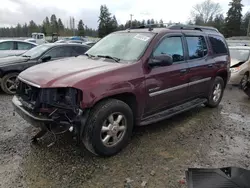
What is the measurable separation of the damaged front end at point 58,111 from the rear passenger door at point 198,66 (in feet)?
8.05

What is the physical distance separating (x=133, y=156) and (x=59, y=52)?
16.4 ft

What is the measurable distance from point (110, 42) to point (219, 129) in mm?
2768

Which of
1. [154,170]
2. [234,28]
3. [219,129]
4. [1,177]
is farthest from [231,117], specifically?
[234,28]

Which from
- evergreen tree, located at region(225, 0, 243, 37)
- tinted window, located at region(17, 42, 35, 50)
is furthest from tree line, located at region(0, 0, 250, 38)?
tinted window, located at region(17, 42, 35, 50)

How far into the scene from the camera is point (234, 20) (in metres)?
51.2

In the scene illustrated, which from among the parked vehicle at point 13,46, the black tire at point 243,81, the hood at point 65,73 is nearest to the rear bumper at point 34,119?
the hood at point 65,73

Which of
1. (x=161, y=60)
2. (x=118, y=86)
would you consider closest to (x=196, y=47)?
(x=161, y=60)

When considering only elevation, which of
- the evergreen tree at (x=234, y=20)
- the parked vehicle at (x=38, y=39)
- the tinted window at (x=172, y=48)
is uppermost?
the evergreen tree at (x=234, y=20)

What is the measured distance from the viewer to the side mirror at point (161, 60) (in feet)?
11.5

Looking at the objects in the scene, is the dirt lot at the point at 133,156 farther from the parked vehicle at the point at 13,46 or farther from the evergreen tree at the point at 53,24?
the evergreen tree at the point at 53,24

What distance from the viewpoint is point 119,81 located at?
10.3 ft

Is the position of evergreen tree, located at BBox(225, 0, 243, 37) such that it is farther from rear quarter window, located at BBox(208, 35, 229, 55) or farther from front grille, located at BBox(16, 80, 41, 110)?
front grille, located at BBox(16, 80, 41, 110)

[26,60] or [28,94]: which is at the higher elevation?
[26,60]

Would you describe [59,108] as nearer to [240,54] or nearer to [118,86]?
[118,86]
